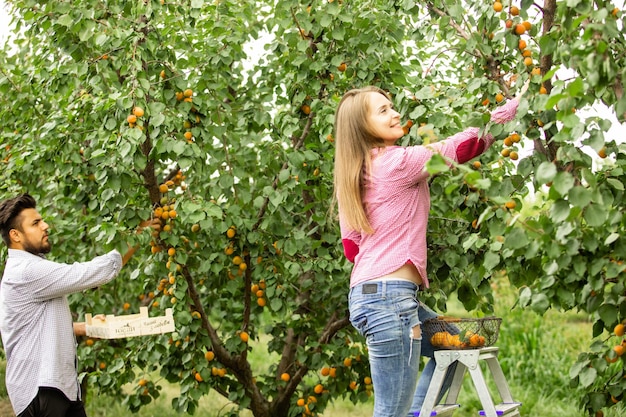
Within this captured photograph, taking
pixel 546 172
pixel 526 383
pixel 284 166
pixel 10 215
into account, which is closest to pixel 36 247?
pixel 10 215

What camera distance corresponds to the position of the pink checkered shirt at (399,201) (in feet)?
7.87

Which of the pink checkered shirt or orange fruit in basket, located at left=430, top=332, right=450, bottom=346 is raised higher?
the pink checkered shirt

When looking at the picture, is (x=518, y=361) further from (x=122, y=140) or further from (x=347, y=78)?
(x=122, y=140)

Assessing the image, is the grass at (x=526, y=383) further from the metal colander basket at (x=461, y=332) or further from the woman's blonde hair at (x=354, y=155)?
the woman's blonde hair at (x=354, y=155)

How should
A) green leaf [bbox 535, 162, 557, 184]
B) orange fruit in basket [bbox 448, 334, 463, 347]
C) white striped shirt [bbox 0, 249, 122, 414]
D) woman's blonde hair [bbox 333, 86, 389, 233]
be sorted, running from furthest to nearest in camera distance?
white striped shirt [bbox 0, 249, 122, 414] → orange fruit in basket [bbox 448, 334, 463, 347] → woman's blonde hair [bbox 333, 86, 389, 233] → green leaf [bbox 535, 162, 557, 184]

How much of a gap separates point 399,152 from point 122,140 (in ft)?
4.10

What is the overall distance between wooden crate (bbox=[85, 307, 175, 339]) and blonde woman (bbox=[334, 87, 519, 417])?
103cm

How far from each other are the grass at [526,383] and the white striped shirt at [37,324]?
5.15ft

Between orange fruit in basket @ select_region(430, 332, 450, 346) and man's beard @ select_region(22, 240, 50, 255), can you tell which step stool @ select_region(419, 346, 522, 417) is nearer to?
orange fruit in basket @ select_region(430, 332, 450, 346)

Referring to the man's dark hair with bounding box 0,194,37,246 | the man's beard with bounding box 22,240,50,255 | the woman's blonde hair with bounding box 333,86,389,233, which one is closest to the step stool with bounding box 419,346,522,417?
the woman's blonde hair with bounding box 333,86,389,233

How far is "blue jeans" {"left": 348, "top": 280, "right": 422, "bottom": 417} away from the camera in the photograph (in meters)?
2.35

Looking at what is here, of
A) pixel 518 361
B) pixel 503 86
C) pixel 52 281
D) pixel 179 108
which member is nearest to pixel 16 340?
pixel 52 281

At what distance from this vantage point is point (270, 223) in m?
3.71

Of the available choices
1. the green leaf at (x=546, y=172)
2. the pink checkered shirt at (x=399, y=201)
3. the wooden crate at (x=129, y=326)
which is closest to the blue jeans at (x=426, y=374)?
the pink checkered shirt at (x=399, y=201)
